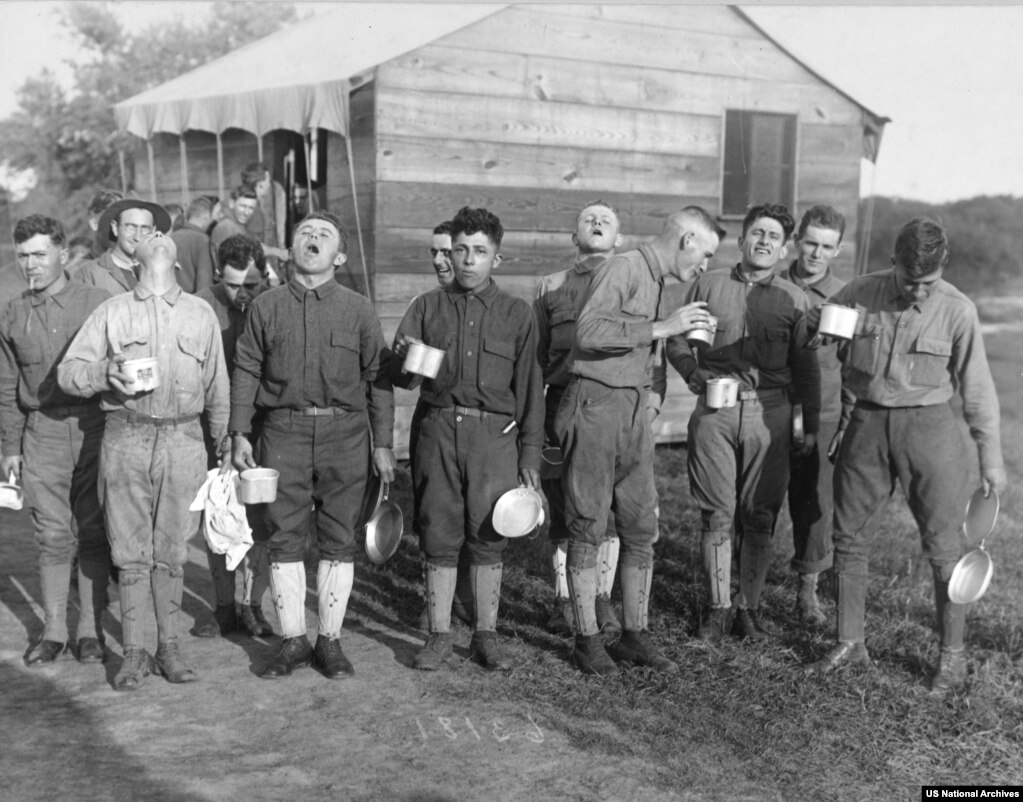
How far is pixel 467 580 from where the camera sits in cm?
649

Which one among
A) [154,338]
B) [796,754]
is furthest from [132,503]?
[796,754]

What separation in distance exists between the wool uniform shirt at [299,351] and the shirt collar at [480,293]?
1.42ft

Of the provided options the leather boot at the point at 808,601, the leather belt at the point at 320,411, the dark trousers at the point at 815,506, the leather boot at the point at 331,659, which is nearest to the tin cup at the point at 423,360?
the leather belt at the point at 320,411

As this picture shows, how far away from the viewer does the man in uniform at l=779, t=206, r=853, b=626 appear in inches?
253

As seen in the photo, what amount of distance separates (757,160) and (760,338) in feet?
18.8

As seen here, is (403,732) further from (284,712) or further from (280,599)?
(280,599)

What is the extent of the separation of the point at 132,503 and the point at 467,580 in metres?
2.06

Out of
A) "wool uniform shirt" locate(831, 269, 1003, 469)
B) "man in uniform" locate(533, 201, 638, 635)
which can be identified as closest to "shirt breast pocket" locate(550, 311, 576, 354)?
"man in uniform" locate(533, 201, 638, 635)

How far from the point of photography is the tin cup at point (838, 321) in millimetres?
5258

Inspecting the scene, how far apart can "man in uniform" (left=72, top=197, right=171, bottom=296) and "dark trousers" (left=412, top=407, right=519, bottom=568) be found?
182 cm

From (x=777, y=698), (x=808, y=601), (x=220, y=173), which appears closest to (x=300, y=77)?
(x=220, y=173)

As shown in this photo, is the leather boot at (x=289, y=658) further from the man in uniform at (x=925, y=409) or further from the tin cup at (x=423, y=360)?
the man in uniform at (x=925, y=409)

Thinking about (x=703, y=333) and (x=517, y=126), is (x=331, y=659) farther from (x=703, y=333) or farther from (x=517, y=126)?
(x=517, y=126)

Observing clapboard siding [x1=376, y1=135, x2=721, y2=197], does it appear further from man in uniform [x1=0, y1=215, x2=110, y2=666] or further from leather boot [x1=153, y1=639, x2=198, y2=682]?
leather boot [x1=153, y1=639, x2=198, y2=682]
